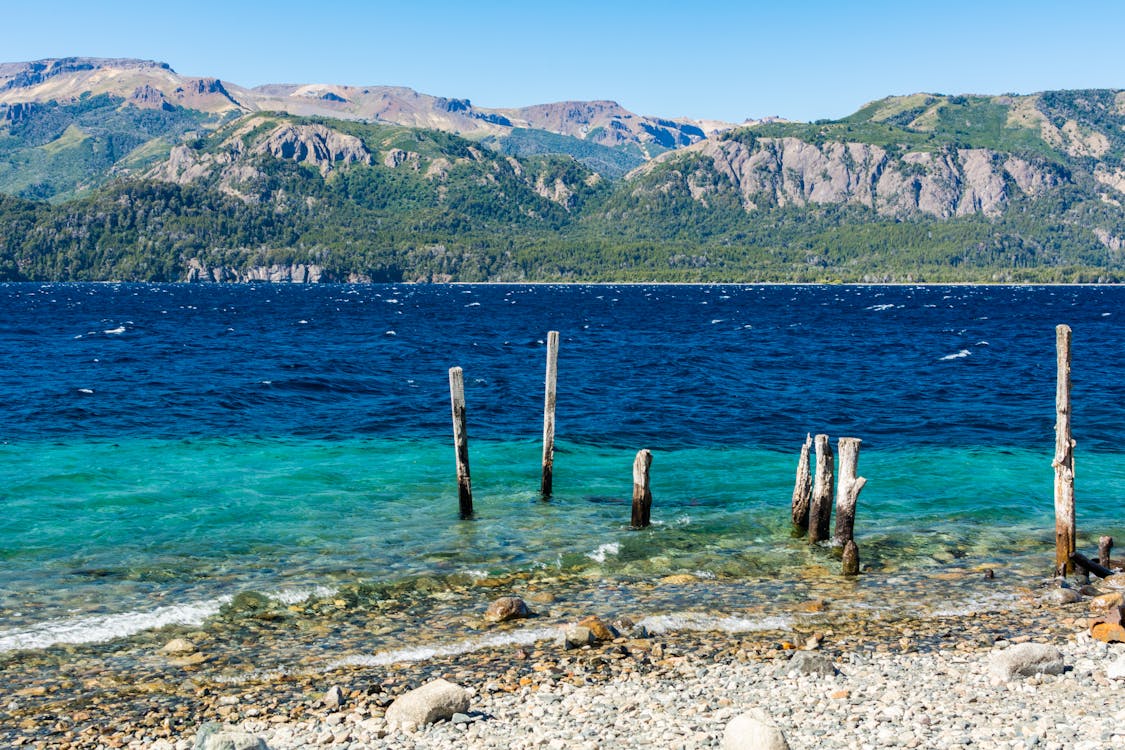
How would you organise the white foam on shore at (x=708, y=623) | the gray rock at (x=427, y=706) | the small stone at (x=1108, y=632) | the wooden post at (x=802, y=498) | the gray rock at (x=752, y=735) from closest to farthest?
the gray rock at (x=752, y=735) → the gray rock at (x=427, y=706) → the small stone at (x=1108, y=632) → the white foam on shore at (x=708, y=623) → the wooden post at (x=802, y=498)

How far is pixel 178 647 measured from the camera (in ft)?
56.0

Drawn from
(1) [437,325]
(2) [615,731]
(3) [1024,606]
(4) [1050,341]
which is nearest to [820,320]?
(4) [1050,341]

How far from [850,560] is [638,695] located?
944cm

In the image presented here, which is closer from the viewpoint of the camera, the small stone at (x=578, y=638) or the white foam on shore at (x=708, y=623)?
the small stone at (x=578, y=638)

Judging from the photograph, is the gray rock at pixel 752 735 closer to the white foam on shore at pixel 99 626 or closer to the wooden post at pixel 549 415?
the white foam on shore at pixel 99 626

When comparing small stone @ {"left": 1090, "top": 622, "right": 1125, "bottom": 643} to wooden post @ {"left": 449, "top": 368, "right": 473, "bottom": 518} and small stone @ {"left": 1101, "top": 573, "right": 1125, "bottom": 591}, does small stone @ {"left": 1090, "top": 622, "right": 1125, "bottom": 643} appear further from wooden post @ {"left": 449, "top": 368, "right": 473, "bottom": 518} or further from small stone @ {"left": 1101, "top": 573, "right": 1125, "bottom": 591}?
wooden post @ {"left": 449, "top": 368, "right": 473, "bottom": 518}

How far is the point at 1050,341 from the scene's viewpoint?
9706cm

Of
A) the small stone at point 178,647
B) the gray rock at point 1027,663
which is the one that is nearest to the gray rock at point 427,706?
the small stone at point 178,647

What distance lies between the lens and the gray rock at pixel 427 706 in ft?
43.5

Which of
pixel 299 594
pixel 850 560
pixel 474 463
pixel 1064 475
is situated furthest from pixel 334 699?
pixel 474 463

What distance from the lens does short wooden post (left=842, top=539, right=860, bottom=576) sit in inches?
862

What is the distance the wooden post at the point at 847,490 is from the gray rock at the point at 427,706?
12.6 meters

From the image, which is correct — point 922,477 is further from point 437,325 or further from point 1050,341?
point 437,325

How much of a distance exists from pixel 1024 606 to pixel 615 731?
11.0 metres
